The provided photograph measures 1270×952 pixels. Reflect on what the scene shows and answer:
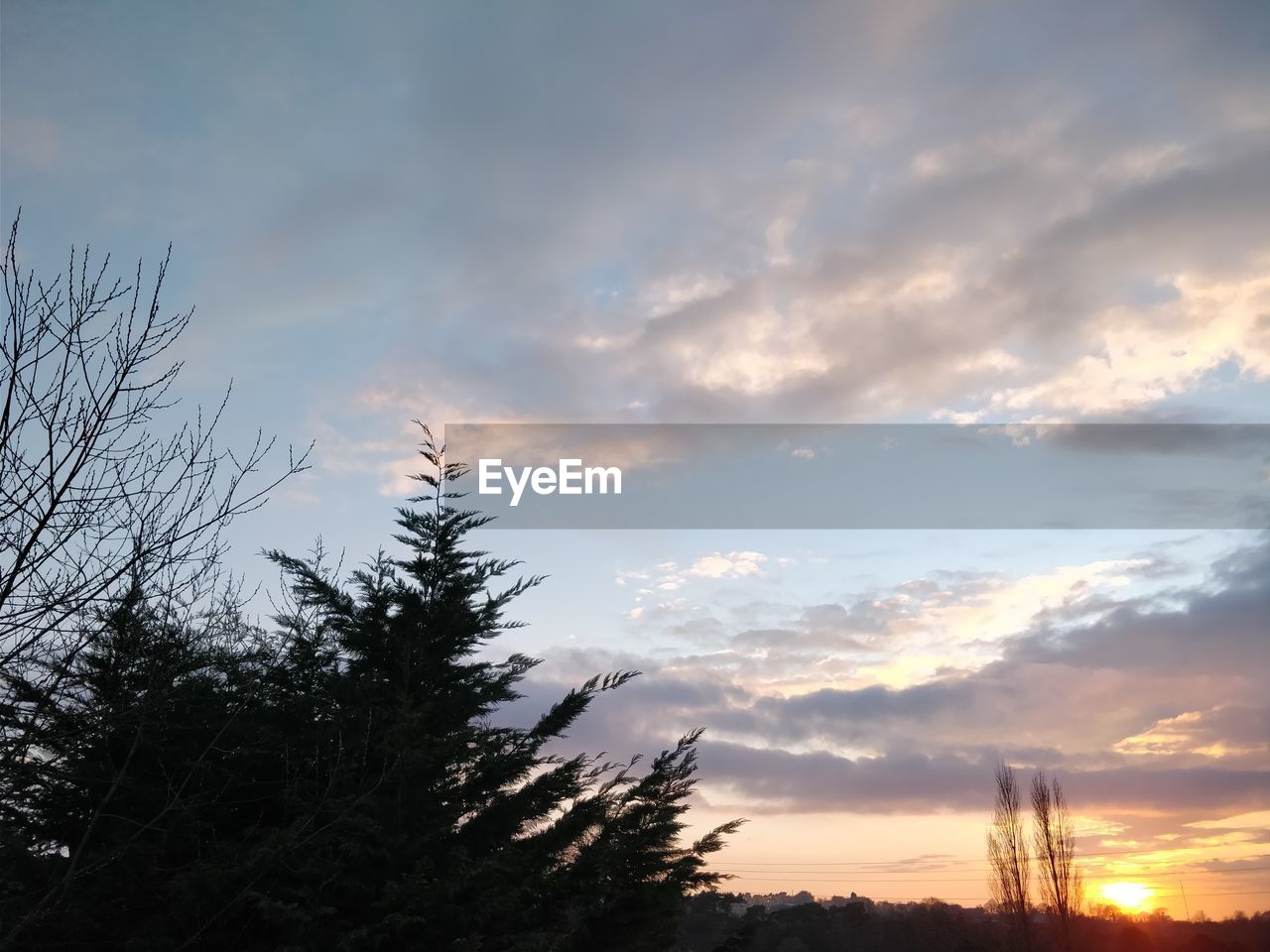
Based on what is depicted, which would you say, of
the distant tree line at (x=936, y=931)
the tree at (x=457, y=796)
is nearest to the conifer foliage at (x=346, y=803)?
the tree at (x=457, y=796)

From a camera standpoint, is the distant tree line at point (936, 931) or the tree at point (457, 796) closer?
the tree at point (457, 796)

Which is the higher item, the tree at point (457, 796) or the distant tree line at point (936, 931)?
the tree at point (457, 796)

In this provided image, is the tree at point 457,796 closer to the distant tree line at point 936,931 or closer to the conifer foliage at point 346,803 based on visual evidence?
the conifer foliage at point 346,803

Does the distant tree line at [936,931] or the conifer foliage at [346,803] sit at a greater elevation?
the conifer foliage at [346,803]

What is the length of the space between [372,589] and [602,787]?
5.35m

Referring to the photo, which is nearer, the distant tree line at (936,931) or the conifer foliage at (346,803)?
the conifer foliage at (346,803)

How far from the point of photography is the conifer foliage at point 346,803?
424 inches

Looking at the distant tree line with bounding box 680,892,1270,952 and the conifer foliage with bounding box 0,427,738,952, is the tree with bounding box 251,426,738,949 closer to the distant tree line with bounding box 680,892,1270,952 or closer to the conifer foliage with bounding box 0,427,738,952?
the conifer foliage with bounding box 0,427,738,952

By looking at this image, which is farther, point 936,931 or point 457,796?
point 936,931

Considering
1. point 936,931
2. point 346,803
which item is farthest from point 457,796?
point 936,931

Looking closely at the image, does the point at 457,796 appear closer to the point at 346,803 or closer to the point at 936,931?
the point at 346,803

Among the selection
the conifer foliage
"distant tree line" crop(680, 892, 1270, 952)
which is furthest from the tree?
"distant tree line" crop(680, 892, 1270, 952)

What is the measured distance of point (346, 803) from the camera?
12.2 metres

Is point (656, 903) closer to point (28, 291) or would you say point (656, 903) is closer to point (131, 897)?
point (131, 897)
